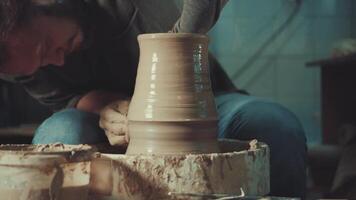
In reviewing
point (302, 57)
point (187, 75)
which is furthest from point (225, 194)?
point (302, 57)

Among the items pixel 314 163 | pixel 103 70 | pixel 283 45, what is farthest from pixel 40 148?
pixel 283 45

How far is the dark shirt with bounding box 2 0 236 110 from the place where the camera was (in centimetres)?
189

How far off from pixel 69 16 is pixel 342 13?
3.10m

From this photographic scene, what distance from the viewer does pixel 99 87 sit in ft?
6.52

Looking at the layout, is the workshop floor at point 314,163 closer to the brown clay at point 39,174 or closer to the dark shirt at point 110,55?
the dark shirt at point 110,55

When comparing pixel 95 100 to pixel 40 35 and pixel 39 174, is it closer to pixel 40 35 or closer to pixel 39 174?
pixel 40 35

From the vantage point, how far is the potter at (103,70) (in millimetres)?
1625

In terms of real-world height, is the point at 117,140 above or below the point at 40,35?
below

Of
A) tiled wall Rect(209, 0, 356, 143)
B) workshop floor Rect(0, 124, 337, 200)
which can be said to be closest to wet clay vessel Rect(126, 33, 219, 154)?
workshop floor Rect(0, 124, 337, 200)

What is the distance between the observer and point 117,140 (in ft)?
4.93

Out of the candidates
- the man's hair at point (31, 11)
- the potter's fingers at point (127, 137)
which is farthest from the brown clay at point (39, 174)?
the man's hair at point (31, 11)

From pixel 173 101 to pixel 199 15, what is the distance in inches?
11.5

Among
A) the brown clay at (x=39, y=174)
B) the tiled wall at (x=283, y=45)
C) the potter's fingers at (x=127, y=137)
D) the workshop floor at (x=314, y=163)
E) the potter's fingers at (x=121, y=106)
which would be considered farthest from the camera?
the tiled wall at (x=283, y=45)

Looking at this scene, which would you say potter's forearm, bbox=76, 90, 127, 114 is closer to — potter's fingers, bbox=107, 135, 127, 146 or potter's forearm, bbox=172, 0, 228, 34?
potter's fingers, bbox=107, 135, 127, 146
